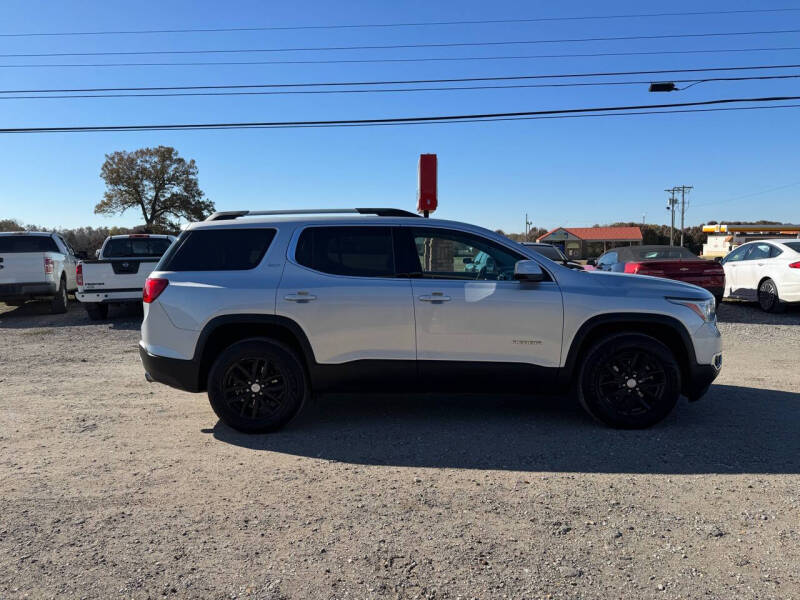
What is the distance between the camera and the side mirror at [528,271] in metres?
4.66

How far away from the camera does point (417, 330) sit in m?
4.77

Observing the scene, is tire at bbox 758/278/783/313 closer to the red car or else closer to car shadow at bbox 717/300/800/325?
car shadow at bbox 717/300/800/325

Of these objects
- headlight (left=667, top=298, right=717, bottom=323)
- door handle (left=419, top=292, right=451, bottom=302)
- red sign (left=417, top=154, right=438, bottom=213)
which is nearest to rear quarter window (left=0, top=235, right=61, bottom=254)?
red sign (left=417, top=154, right=438, bottom=213)

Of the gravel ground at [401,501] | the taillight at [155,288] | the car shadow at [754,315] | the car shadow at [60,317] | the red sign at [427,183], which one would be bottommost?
the gravel ground at [401,501]

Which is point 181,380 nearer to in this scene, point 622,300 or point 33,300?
point 622,300

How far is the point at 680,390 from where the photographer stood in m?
4.83

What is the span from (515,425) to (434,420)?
71 cm

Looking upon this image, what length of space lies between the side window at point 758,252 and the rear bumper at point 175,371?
40.7ft

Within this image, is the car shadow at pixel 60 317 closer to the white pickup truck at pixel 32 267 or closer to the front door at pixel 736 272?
the white pickup truck at pixel 32 267

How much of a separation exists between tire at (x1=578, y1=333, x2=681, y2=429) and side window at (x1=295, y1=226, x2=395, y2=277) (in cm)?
185

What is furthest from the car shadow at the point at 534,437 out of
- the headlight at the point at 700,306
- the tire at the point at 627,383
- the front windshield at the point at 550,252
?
the front windshield at the point at 550,252

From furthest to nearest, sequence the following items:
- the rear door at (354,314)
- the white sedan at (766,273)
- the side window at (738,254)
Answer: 1. the side window at (738,254)
2. the white sedan at (766,273)
3. the rear door at (354,314)

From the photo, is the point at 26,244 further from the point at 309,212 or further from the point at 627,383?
the point at 627,383

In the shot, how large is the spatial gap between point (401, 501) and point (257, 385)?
1806 millimetres
